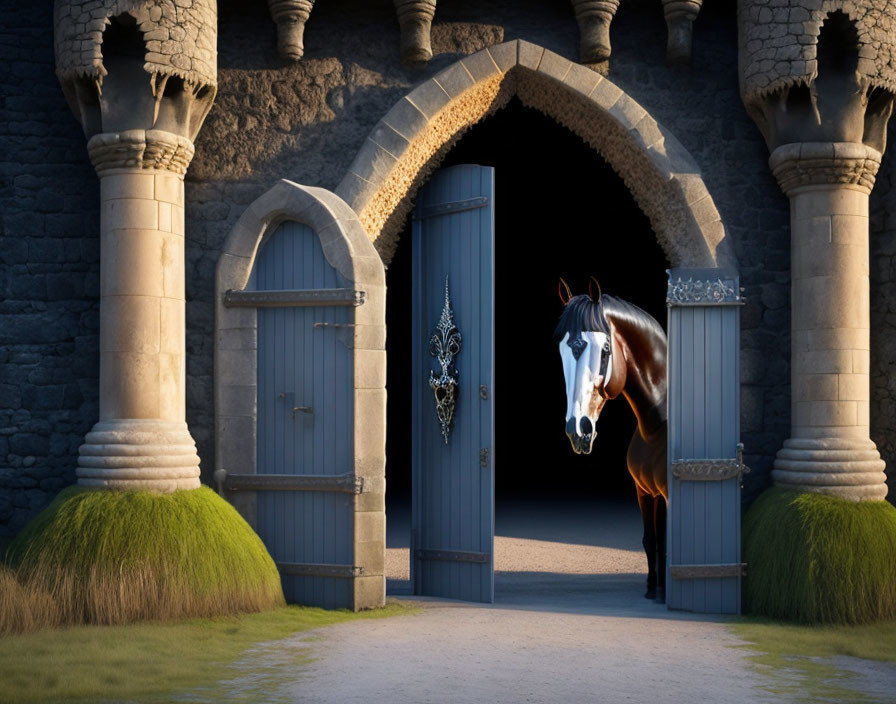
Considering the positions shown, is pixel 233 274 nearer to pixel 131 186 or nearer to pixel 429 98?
pixel 131 186

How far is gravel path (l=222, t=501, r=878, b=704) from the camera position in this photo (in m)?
5.44

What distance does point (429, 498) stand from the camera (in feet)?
27.9

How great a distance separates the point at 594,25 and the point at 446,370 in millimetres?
2618

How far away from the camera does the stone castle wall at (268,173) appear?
8.02 metres

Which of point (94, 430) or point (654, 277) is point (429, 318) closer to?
point (94, 430)

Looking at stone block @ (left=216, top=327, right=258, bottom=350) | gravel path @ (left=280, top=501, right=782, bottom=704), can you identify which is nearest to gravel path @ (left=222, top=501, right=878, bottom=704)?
gravel path @ (left=280, top=501, right=782, bottom=704)

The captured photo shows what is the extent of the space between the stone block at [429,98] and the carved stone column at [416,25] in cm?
22

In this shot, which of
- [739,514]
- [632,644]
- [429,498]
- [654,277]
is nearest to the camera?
[632,644]

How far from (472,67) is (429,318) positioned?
5.83 ft

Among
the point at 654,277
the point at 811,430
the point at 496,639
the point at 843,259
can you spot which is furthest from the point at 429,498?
the point at 654,277

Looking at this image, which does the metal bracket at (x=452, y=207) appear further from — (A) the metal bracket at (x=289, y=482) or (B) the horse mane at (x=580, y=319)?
(A) the metal bracket at (x=289, y=482)

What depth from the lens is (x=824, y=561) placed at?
7500mm

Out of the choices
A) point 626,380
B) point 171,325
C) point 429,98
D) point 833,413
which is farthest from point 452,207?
point 833,413

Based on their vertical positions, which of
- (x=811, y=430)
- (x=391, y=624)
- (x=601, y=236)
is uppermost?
(x=601, y=236)
